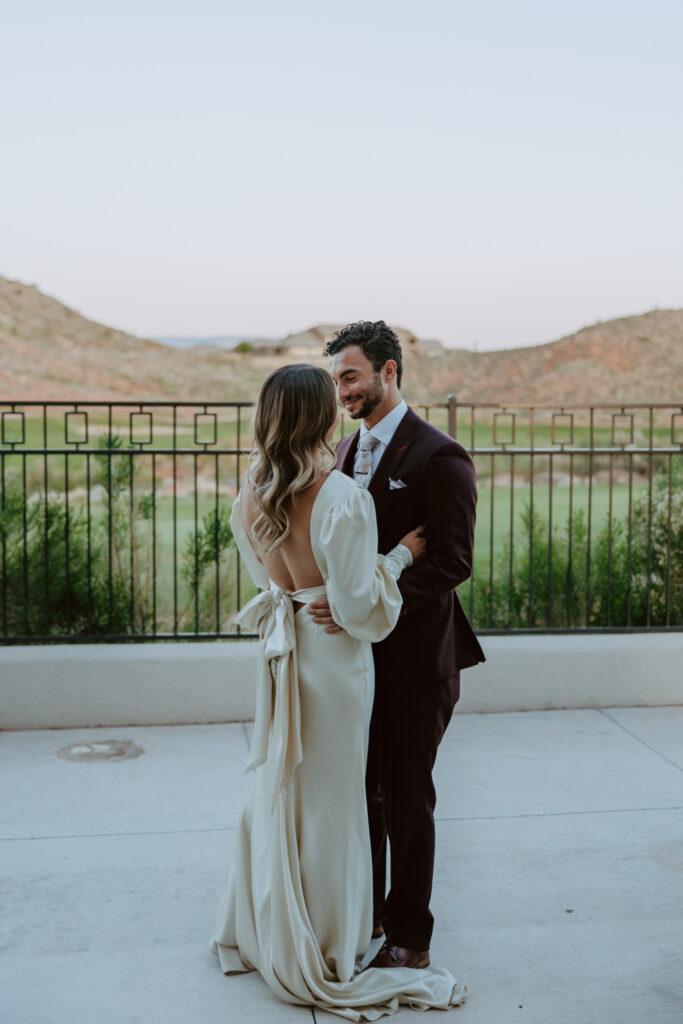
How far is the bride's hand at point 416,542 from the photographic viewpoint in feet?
9.70

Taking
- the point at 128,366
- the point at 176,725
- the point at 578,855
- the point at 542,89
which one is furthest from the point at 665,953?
the point at 128,366

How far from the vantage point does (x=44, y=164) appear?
59.0 ft

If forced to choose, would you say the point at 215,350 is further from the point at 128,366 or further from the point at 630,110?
the point at 630,110

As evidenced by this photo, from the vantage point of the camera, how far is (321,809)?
2850mm

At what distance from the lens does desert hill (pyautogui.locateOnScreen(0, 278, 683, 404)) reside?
26.1 metres

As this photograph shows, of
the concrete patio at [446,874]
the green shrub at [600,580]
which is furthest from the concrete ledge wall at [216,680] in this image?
the green shrub at [600,580]

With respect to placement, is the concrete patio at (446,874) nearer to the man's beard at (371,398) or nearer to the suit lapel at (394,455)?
the suit lapel at (394,455)

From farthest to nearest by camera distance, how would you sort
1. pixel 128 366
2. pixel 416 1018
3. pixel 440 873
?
pixel 128 366, pixel 440 873, pixel 416 1018

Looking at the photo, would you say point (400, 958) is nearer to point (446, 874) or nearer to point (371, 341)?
point (446, 874)

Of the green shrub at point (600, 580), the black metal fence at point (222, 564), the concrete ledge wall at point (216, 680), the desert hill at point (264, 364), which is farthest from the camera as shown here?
the desert hill at point (264, 364)

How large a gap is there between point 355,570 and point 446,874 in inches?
64.6

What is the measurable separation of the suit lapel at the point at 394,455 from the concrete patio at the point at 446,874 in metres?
1.48

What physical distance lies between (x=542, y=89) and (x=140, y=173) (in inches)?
344

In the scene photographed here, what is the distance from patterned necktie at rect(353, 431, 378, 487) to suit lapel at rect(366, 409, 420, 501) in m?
0.04
